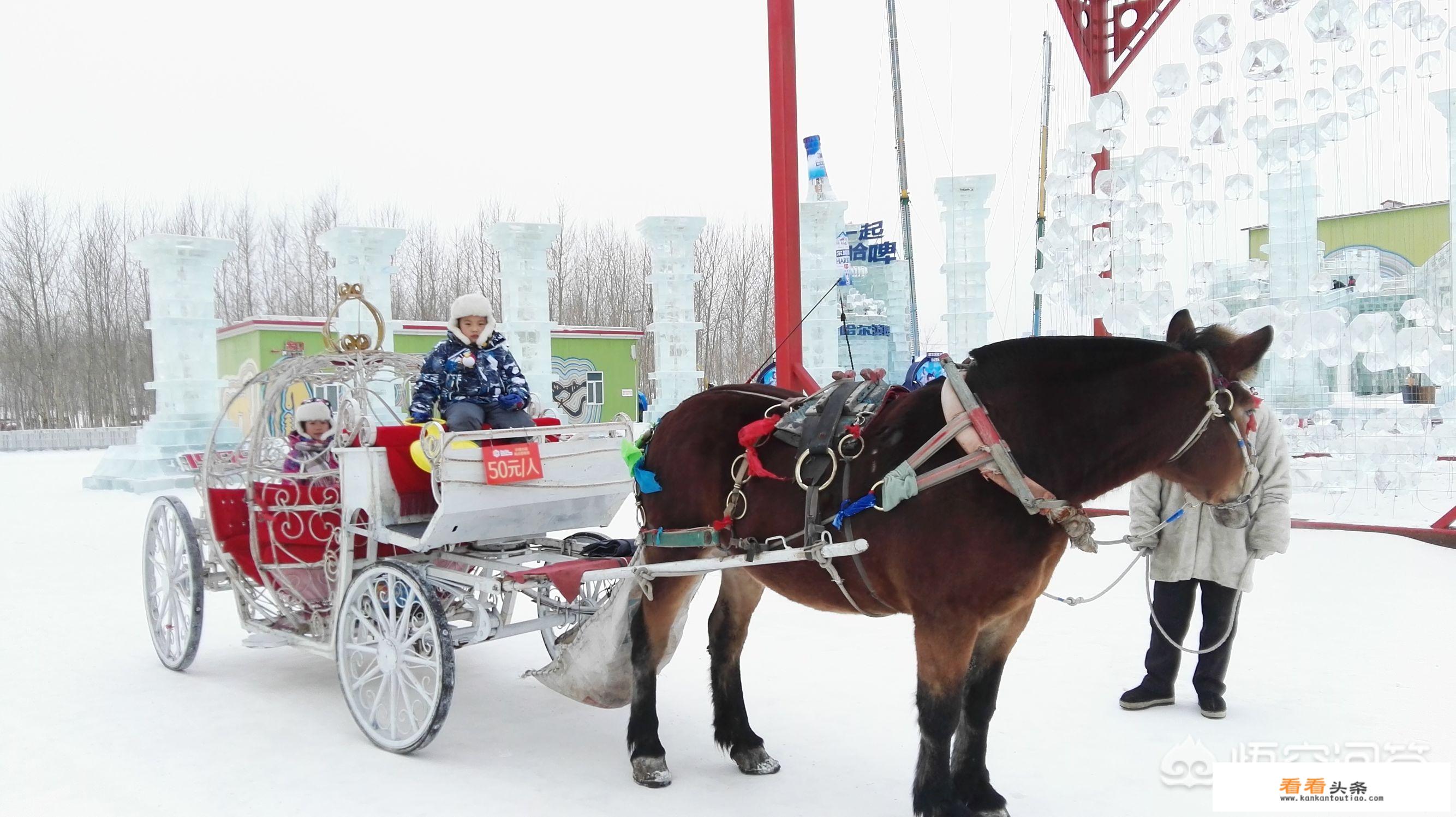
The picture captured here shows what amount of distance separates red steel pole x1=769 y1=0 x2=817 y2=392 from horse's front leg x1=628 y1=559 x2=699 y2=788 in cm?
488

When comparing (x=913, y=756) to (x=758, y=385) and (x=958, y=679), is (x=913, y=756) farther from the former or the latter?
(x=758, y=385)

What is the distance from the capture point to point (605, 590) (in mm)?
4504

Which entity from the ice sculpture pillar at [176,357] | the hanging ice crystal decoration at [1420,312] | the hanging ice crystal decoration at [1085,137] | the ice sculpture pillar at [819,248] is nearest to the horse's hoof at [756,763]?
the hanging ice crystal decoration at [1420,312]

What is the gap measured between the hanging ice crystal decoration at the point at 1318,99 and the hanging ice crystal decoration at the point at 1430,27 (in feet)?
2.07

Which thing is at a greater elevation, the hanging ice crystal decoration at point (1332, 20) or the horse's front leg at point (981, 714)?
the hanging ice crystal decoration at point (1332, 20)

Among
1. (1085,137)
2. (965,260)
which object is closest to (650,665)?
(1085,137)

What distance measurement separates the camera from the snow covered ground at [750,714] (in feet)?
11.1

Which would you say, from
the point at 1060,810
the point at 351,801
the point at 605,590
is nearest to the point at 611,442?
the point at 605,590

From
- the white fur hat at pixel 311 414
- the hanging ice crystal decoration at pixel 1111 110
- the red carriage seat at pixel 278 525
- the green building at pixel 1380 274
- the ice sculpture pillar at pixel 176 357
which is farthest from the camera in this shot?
the ice sculpture pillar at pixel 176 357

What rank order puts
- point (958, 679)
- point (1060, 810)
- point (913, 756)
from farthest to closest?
1. point (913, 756)
2. point (1060, 810)
3. point (958, 679)

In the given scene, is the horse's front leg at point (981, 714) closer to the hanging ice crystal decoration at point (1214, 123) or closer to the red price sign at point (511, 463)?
the red price sign at point (511, 463)

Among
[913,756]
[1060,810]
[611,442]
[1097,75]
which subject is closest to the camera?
[1060,810]

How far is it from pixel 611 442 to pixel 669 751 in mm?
1361

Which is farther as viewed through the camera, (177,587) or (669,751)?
(177,587)
